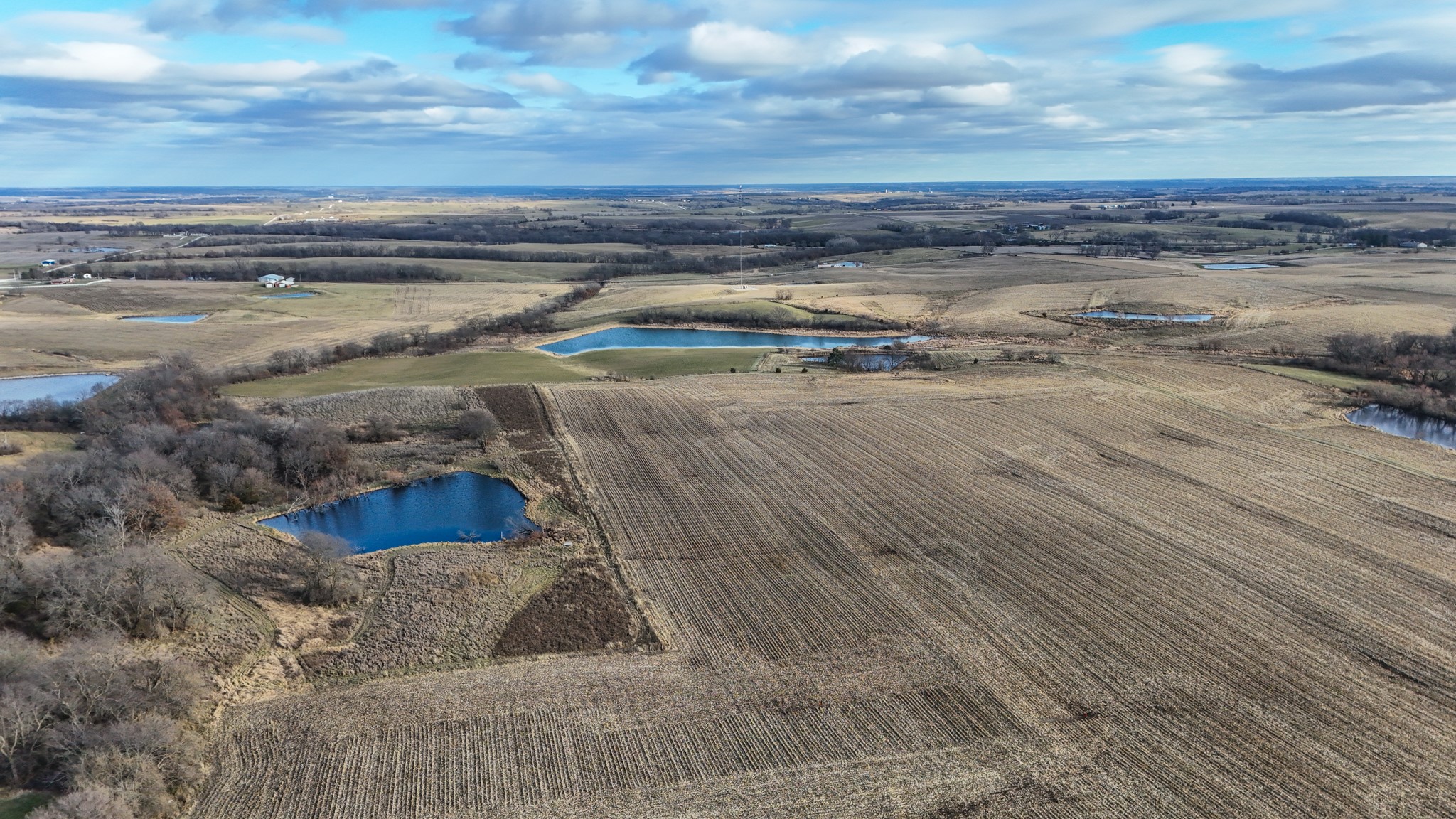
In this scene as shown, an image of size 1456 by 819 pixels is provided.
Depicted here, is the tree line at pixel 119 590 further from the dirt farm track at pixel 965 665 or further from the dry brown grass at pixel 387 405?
the dry brown grass at pixel 387 405

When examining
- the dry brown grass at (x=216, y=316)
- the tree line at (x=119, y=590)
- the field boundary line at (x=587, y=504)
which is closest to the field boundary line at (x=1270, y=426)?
the field boundary line at (x=587, y=504)

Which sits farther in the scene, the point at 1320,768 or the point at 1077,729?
the point at 1077,729

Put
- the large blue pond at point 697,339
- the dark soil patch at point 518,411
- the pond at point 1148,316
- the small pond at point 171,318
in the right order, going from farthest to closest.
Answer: the small pond at point 171,318 < the pond at point 1148,316 < the large blue pond at point 697,339 < the dark soil patch at point 518,411

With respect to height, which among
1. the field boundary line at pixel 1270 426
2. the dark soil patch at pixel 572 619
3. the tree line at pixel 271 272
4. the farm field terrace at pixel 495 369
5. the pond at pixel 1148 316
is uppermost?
the tree line at pixel 271 272

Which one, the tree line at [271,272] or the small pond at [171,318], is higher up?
the tree line at [271,272]

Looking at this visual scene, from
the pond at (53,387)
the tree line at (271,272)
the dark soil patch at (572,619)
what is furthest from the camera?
the tree line at (271,272)

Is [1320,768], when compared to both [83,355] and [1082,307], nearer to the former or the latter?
[1082,307]

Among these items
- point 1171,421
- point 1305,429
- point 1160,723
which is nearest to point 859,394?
point 1171,421

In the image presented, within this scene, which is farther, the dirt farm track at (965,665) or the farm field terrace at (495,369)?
the farm field terrace at (495,369)
